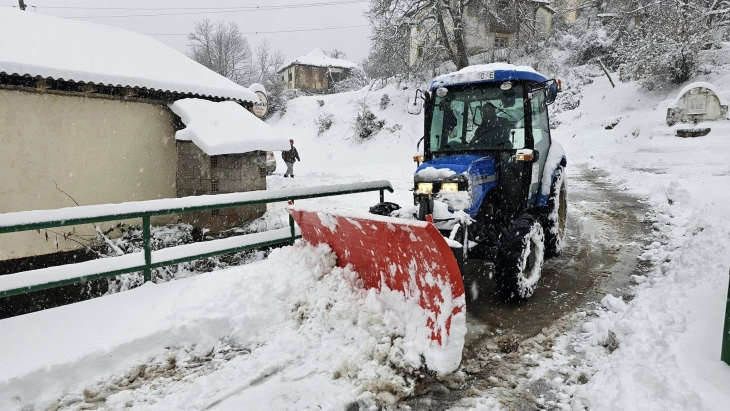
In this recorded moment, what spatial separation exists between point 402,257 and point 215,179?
7.54 m

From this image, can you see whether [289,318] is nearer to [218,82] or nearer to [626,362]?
[626,362]

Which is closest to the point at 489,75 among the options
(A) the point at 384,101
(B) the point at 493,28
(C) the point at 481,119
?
(C) the point at 481,119

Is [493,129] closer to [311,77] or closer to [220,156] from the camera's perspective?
[220,156]

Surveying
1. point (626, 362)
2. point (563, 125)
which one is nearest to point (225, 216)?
point (626, 362)

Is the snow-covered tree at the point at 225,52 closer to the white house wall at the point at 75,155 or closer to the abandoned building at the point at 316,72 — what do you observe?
the abandoned building at the point at 316,72

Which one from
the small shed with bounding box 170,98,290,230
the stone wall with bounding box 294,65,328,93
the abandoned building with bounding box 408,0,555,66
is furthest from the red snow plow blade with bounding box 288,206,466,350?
the stone wall with bounding box 294,65,328,93

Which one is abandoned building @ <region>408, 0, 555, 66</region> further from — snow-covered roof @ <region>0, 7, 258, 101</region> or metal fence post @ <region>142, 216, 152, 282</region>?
metal fence post @ <region>142, 216, 152, 282</region>

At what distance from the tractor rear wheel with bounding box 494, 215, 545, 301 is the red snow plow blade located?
3.86 ft

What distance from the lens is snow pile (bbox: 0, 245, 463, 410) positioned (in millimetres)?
2938

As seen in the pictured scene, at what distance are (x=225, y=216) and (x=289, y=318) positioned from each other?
6.33 m

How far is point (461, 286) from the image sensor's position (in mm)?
3115

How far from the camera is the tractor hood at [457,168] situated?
4.25 m

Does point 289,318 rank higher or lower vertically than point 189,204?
lower

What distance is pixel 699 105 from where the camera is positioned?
16.2 m
